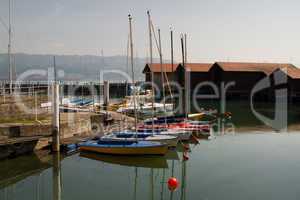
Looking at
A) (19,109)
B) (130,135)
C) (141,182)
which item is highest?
(19,109)

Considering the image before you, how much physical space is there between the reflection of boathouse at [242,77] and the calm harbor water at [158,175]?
107ft

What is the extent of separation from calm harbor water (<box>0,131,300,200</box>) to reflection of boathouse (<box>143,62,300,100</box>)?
32.6 meters

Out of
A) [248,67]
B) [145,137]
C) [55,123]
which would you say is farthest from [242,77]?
[55,123]

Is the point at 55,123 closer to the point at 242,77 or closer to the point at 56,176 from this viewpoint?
the point at 56,176

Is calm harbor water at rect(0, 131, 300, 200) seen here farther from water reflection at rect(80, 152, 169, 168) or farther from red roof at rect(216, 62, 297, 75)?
red roof at rect(216, 62, 297, 75)

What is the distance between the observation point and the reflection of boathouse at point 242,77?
175ft

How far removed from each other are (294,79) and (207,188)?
41.3 m

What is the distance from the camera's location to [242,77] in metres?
60.0

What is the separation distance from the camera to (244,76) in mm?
59938

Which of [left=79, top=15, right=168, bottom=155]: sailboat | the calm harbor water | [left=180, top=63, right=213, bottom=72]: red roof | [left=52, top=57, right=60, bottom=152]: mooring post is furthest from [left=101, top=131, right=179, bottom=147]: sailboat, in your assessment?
[left=180, top=63, right=213, bottom=72]: red roof

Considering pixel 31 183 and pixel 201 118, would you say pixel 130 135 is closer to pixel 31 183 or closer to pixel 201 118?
pixel 31 183

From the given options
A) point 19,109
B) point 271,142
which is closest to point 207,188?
point 271,142

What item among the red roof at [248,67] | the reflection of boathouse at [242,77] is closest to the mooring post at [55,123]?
the reflection of boathouse at [242,77]

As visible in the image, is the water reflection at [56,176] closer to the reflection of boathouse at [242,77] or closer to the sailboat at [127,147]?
the sailboat at [127,147]
